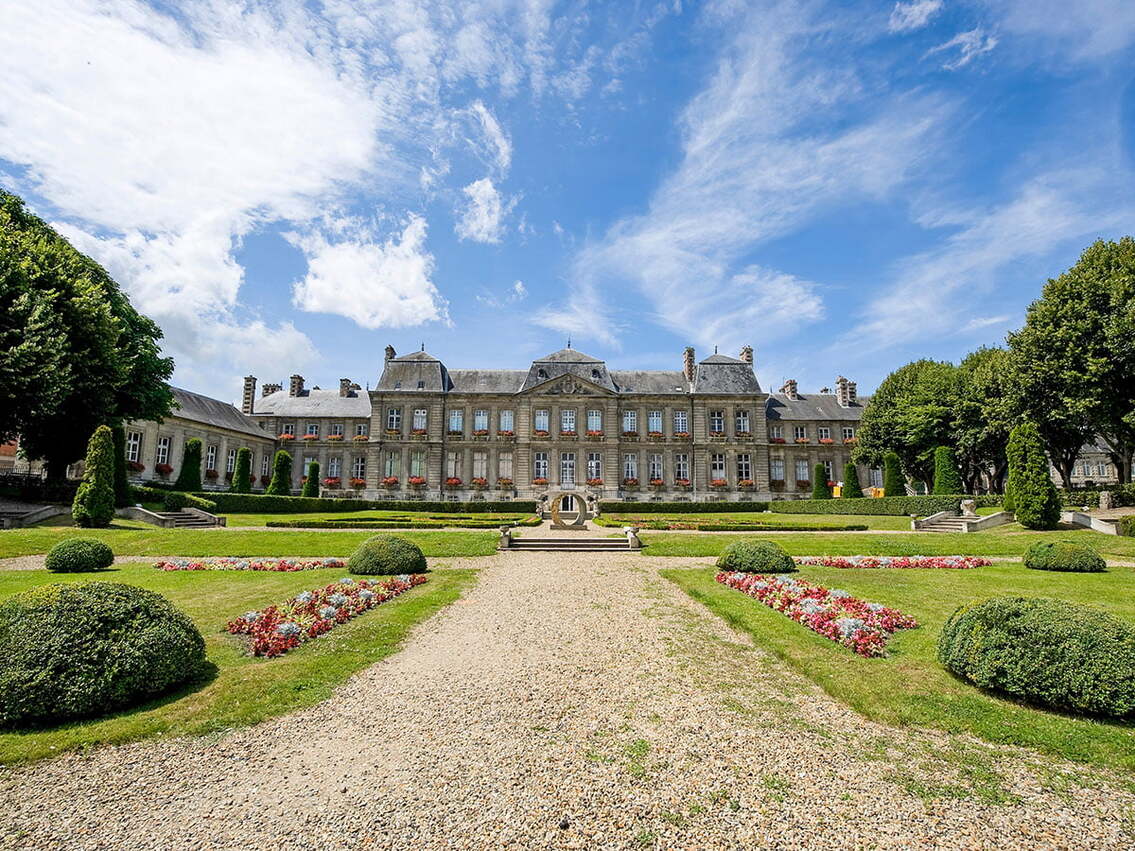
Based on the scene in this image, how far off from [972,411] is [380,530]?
32.5 m

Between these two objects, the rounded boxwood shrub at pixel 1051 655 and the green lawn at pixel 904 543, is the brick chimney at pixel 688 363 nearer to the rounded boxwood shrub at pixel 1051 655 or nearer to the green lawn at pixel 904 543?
the green lawn at pixel 904 543

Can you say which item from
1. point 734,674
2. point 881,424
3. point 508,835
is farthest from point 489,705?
point 881,424

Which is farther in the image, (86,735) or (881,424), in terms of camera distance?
(881,424)

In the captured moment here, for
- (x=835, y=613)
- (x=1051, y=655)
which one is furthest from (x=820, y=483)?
(x=1051, y=655)

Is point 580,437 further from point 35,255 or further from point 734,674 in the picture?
point 734,674

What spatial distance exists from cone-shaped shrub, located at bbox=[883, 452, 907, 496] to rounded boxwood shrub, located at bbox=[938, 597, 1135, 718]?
32433 mm

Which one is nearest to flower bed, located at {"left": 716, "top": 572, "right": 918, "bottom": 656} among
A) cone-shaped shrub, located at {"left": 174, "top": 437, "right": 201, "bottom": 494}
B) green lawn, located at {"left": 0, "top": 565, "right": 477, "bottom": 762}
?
green lawn, located at {"left": 0, "top": 565, "right": 477, "bottom": 762}

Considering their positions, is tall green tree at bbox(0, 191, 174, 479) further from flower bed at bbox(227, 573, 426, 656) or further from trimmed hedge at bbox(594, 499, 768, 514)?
trimmed hedge at bbox(594, 499, 768, 514)

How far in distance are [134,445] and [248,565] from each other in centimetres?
2864

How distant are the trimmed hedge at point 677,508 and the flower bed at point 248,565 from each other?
22474mm

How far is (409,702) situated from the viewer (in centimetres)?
571

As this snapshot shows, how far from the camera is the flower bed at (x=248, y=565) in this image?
14320 millimetres

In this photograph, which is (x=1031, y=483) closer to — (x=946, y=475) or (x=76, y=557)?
(x=946, y=475)

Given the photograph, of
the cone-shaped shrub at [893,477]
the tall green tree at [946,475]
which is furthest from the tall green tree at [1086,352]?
the cone-shaped shrub at [893,477]
